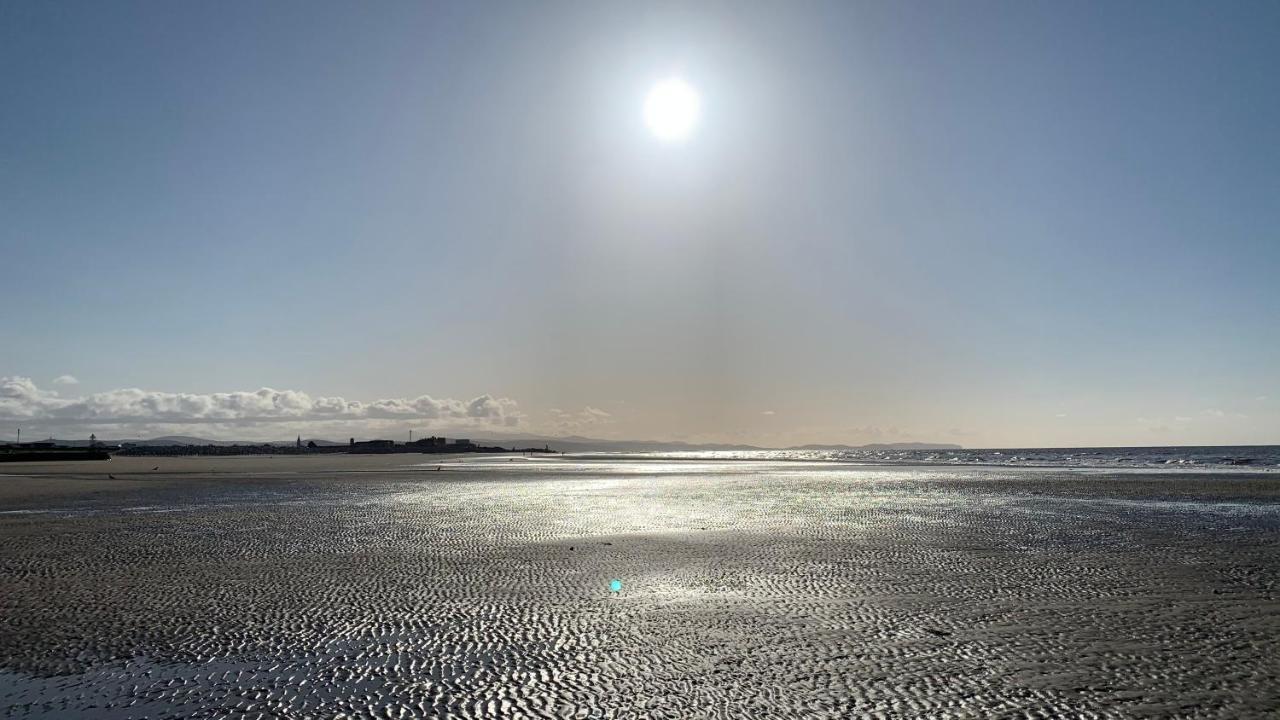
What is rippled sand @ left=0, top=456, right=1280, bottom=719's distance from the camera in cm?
789

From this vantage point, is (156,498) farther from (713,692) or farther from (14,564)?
(713,692)

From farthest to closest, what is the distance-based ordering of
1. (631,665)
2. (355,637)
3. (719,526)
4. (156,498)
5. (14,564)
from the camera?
(156,498) < (719,526) < (14,564) < (355,637) < (631,665)

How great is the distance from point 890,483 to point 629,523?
2796cm

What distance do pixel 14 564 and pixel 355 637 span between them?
11754 mm

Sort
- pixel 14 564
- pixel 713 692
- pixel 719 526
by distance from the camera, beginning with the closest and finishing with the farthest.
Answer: pixel 713 692, pixel 14 564, pixel 719 526

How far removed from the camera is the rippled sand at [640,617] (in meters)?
7.89

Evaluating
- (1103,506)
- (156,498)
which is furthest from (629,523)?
(156,498)

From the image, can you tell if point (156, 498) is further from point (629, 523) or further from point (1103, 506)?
point (1103, 506)

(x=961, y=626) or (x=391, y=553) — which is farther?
(x=391, y=553)

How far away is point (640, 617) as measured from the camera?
11398mm

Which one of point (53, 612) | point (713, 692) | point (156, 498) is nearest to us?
point (713, 692)

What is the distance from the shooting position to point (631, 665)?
29.3 ft

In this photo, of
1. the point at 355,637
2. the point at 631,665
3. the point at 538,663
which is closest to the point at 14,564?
the point at 355,637

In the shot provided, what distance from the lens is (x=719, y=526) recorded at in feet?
75.8
